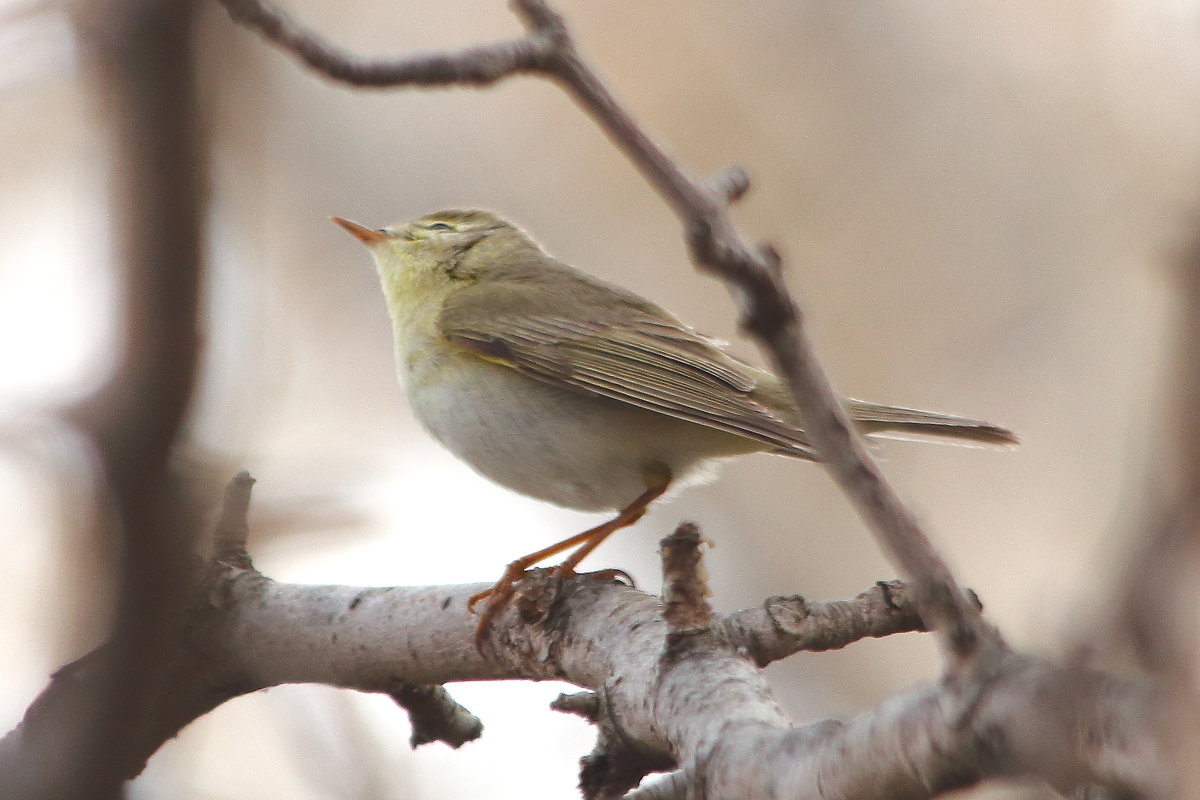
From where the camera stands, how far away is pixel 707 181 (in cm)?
151

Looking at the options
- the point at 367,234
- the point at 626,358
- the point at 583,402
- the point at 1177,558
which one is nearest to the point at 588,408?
the point at 583,402

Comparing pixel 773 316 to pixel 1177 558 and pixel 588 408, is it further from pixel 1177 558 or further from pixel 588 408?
pixel 588 408

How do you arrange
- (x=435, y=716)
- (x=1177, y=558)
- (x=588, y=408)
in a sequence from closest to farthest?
(x=1177, y=558) < (x=435, y=716) < (x=588, y=408)

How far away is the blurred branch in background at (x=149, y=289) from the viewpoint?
1078 mm

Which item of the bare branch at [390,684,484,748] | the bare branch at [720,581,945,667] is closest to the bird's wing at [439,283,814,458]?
the bare branch at [390,684,484,748]

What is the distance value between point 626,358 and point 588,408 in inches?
14.8

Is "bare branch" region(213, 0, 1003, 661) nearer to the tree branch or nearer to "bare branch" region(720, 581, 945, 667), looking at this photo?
the tree branch

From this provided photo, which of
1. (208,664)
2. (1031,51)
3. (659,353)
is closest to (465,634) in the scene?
(208,664)

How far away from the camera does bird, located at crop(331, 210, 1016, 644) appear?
13.9 ft

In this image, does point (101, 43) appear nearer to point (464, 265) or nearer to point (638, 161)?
point (638, 161)

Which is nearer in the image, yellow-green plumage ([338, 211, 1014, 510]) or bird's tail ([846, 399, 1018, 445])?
bird's tail ([846, 399, 1018, 445])

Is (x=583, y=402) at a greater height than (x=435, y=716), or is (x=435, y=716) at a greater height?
(x=583, y=402)

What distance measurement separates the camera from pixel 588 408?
436cm

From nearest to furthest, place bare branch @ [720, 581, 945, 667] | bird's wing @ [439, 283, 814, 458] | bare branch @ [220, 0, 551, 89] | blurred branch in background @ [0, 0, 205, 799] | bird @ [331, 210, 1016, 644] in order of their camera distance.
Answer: blurred branch in background @ [0, 0, 205, 799] → bare branch @ [220, 0, 551, 89] → bare branch @ [720, 581, 945, 667] → bird's wing @ [439, 283, 814, 458] → bird @ [331, 210, 1016, 644]
